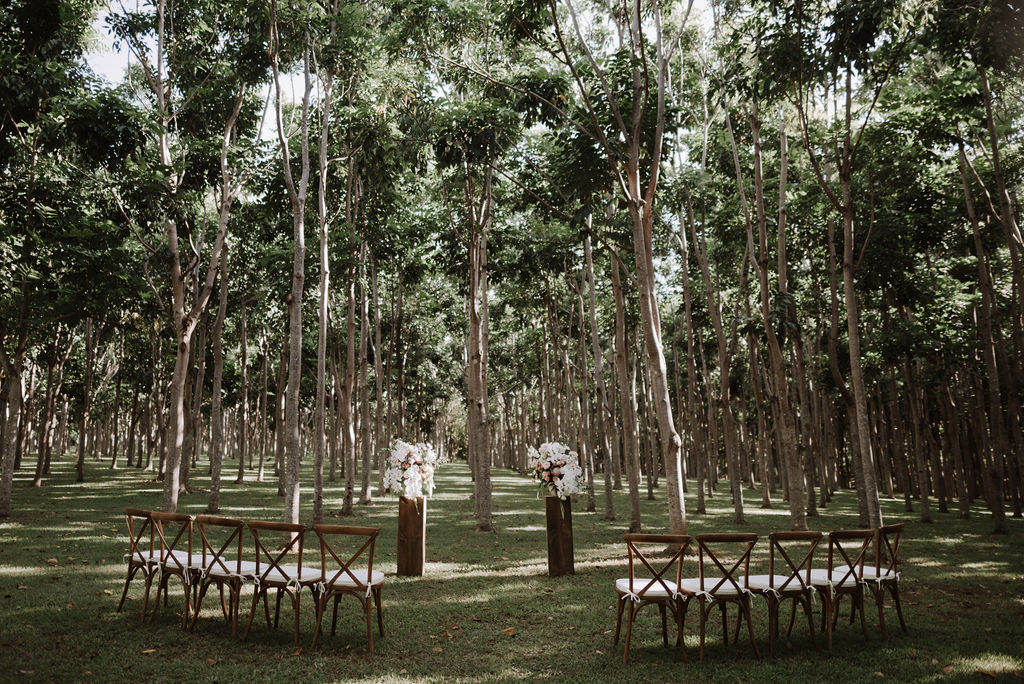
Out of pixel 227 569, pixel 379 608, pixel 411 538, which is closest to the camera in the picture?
pixel 227 569

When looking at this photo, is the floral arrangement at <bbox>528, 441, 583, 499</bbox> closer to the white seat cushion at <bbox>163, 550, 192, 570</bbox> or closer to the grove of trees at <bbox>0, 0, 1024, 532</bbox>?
the grove of trees at <bbox>0, 0, 1024, 532</bbox>

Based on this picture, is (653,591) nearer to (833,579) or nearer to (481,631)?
(833,579)

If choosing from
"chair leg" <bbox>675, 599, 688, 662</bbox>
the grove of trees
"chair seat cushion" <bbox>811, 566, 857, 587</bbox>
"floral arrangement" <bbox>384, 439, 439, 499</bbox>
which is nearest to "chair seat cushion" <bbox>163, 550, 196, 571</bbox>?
"floral arrangement" <bbox>384, 439, 439, 499</bbox>

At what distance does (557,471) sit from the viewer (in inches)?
406

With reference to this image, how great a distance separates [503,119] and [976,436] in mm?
17814

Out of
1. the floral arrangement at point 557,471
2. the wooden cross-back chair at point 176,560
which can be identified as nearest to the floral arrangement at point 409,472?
the floral arrangement at point 557,471

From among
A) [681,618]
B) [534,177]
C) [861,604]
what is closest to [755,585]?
[681,618]

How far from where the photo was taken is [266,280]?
21.0m

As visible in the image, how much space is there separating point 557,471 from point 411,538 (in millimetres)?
2579

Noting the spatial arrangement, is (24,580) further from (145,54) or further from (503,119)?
(503,119)

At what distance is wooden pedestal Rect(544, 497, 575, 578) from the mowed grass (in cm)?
29

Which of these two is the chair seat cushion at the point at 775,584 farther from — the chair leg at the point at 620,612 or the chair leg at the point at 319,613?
the chair leg at the point at 319,613

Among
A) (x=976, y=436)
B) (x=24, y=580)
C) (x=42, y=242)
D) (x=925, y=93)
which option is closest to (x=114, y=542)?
(x=24, y=580)

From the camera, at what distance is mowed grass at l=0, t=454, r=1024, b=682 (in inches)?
218
